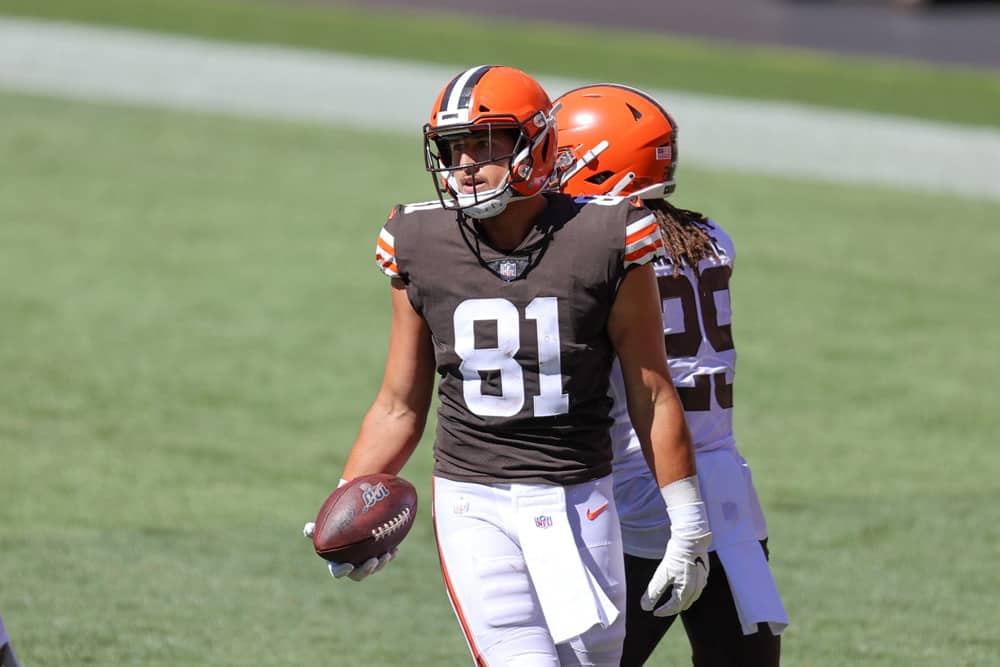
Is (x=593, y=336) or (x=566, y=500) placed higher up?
(x=593, y=336)

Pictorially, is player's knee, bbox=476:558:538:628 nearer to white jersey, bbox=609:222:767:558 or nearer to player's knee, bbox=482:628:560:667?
player's knee, bbox=482:628:560:667

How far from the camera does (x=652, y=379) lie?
3801 mm

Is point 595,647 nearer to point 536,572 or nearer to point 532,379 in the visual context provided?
point 536,572

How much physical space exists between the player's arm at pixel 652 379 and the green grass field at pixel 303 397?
2.33 m

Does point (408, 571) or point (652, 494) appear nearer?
point (652, 494)

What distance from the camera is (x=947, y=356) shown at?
9766 millimetres

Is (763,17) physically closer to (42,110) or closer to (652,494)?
(42,110)

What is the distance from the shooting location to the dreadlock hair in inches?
172

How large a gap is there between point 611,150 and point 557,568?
1.39m

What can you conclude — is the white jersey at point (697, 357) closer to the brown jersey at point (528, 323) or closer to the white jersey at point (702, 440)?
the white jersey at point (702, 440)

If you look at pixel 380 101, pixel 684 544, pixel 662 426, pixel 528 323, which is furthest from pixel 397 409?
pixel 380 101

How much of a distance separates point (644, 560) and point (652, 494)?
Answer: 19cm

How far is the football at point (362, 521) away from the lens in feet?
12.4

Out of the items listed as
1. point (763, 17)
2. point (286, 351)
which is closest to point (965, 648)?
point (286, 351)
